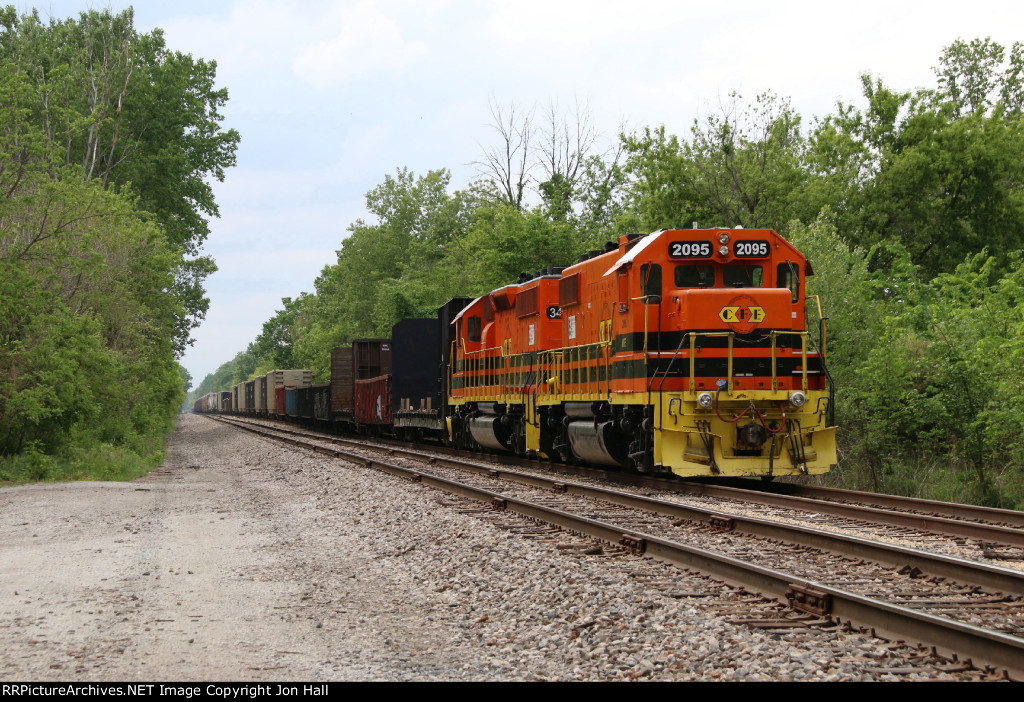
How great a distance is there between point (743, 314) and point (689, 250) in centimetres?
119

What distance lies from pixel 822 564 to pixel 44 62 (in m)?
38.7

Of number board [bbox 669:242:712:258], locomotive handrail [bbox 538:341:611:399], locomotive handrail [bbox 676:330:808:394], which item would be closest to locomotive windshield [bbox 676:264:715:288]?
number board [bbox 669:242:712:258]

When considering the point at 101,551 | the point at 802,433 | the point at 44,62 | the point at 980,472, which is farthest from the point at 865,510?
the point at 44,62

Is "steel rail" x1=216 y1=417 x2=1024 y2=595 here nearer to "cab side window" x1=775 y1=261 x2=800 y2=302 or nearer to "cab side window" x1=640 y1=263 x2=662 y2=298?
"cab side window" x1=640 y1=263 x2=662 y2=298

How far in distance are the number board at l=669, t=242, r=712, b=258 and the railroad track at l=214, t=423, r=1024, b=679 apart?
141 inches

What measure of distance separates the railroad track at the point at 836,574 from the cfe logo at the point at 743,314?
292 centimetres

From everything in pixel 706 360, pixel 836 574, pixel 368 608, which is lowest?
pixel 368 608

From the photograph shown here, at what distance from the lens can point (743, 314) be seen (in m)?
13.0

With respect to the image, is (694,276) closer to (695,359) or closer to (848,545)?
(695,359)

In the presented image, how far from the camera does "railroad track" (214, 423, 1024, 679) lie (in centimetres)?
522

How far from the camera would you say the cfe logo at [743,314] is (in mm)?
13000

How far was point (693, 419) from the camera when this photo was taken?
505 inches

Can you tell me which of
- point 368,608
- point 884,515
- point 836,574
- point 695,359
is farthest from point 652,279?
point 368,608

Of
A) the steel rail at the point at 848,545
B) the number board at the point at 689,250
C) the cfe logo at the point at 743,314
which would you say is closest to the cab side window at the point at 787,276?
the cfe logo at the point at 743,314
